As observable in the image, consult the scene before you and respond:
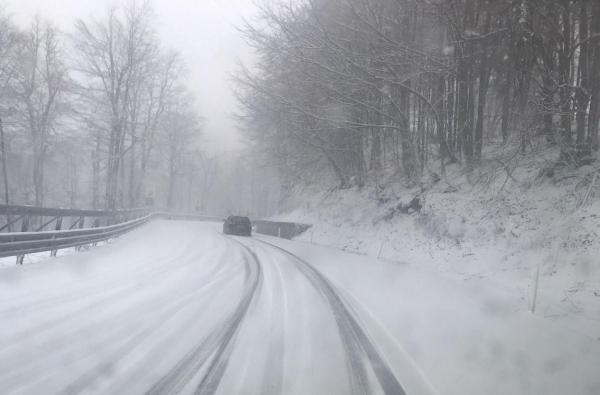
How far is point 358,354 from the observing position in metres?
4.88

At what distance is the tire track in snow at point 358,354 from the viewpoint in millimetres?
3971

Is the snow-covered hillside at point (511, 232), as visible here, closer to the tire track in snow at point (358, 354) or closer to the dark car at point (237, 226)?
the tire track in snow at point (358, 354)

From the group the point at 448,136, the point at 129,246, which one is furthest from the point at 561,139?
the point at 129,246

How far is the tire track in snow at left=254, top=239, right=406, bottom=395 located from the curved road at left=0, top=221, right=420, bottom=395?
2cm

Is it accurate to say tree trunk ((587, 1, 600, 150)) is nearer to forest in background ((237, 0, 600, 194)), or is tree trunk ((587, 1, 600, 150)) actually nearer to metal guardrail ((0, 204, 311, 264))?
forest in background ((237, 0, 600, 194))

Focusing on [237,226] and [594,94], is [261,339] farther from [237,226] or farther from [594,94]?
[237,226]

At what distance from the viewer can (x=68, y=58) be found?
26531mm

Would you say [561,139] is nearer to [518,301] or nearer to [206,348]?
[518,301]

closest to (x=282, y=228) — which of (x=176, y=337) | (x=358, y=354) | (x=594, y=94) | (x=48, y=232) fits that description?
(x=48, y=232)

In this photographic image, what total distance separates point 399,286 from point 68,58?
26.1 meters

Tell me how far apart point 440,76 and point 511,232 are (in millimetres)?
7901

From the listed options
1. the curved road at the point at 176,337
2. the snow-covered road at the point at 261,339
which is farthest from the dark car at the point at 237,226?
the curved road at the point at 176,337

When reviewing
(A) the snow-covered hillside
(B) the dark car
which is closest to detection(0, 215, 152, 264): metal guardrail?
(A) the snow-covered hillside

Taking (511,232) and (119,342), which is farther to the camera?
(511,232)
